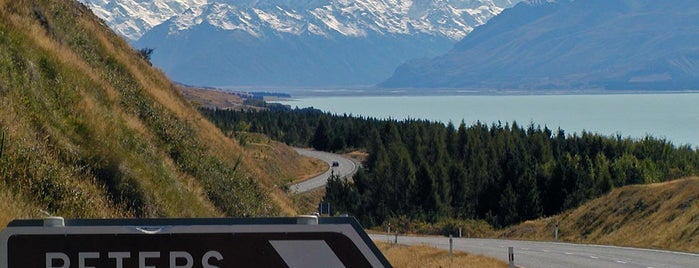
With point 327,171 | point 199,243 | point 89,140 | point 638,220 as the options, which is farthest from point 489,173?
point 199,243

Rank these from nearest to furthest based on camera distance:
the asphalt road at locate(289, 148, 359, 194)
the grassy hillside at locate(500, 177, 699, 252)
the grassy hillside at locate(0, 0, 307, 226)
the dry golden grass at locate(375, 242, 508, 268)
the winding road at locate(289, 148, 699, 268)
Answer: the grassy hillside at locate(0, 0, 307, 226)
the dry golden grass at locate(375, 242, 508, 268)
the winding road at locate(289, 148, 699, 268)
the grassy hillside at locate(500, 177, 699, 252)
the asphalt road at locate(289, 148, 359, 194)

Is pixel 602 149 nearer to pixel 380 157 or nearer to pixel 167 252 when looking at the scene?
pixel 380 157

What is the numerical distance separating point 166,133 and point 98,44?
5.50 m

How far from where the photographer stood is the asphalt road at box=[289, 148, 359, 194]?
277 ft

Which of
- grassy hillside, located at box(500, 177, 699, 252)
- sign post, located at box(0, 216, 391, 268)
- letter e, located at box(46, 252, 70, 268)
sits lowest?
grassy hillside, located at box(500, 177, 699, 252)

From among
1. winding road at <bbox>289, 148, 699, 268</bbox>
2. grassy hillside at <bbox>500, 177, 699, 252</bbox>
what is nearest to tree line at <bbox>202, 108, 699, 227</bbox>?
grassy hillside at <bbox>500, 177, 699, 252</bbox>

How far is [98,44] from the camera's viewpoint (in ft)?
89.2

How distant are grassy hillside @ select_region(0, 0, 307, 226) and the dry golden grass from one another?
397 cm

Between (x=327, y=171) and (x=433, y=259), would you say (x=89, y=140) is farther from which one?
(x=327, y=171)

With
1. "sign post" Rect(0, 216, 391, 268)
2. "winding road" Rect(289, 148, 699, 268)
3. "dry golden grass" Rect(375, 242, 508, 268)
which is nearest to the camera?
"sign post" Rect(0, 216, 391, 268)

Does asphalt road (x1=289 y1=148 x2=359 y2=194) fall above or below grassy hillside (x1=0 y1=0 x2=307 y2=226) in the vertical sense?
below

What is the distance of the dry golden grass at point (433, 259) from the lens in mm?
27828

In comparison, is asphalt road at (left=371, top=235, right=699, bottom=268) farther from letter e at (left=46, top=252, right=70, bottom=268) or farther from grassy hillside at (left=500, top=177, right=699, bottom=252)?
letter e at (left=46, top=252, right=70, bottom=268)

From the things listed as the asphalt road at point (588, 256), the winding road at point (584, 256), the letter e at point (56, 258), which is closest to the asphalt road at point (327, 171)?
the winding road at point (584, 256)
